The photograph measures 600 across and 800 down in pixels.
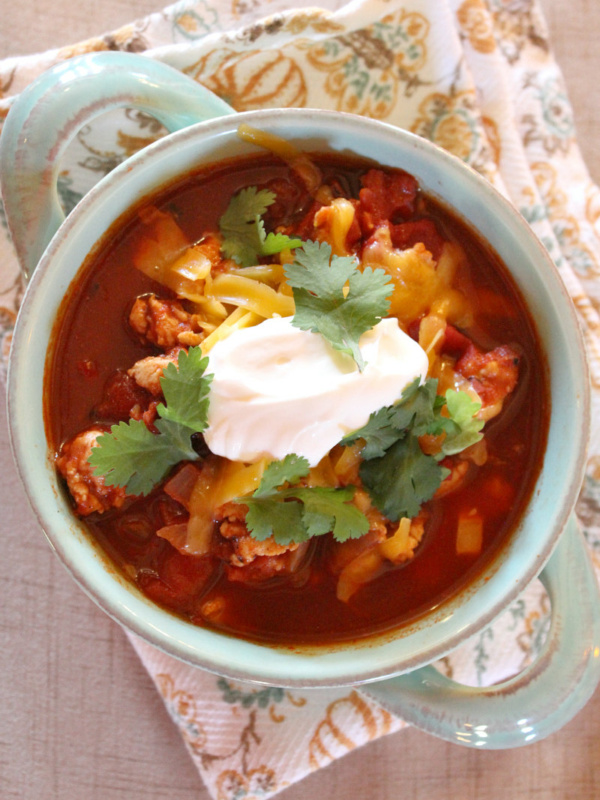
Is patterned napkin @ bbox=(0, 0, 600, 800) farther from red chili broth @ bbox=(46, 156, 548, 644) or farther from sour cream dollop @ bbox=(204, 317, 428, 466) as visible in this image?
sour cream dollop @ bbox=(204, 317, 428, 466)

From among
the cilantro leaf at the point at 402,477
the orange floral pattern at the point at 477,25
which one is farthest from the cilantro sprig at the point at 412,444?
the orange floral pattern at the point at 477,25

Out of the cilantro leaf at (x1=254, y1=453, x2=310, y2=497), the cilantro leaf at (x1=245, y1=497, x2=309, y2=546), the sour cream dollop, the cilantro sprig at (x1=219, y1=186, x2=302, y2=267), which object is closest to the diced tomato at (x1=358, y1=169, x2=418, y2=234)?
the cilantro sprig at (x1=219, y1=186, x2=302, y2=267)

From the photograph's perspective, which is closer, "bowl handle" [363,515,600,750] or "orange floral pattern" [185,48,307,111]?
"bowl handle" [363,515,600,750]

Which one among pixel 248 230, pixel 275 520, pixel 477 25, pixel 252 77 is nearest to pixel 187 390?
pixel 275 520

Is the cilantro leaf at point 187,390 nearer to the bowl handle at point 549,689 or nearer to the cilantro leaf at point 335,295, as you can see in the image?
the cilantro leaf at point 335,295

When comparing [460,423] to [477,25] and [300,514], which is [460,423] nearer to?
[300,514]

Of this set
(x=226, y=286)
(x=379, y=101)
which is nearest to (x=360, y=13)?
(x=379, y=101)
